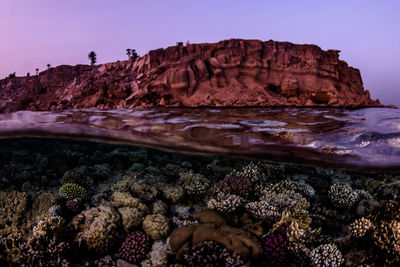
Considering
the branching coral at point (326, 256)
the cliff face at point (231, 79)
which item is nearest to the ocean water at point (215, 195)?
the branching coral at point (326, 256)

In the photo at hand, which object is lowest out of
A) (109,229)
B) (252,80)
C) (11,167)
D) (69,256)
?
(69,256)

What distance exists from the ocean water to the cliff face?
52 centimetres

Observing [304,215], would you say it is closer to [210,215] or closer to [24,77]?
[210,215]

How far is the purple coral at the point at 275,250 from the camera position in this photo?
5.33m

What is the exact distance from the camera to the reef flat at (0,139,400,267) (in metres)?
5.58

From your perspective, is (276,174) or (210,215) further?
(276,174)

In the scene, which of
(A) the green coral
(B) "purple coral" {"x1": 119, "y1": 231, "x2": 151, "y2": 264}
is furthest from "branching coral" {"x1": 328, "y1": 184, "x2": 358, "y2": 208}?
(A) the green coral

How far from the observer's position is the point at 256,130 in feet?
29.6

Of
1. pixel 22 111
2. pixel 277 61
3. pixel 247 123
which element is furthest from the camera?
pixel 22 111

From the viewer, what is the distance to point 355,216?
25.0ft

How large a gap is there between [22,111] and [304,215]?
13647 mm

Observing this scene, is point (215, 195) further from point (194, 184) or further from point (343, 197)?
point (343, 197)

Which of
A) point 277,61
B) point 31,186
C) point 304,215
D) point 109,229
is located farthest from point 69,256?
point 277,61

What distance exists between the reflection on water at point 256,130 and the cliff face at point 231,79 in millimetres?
467
